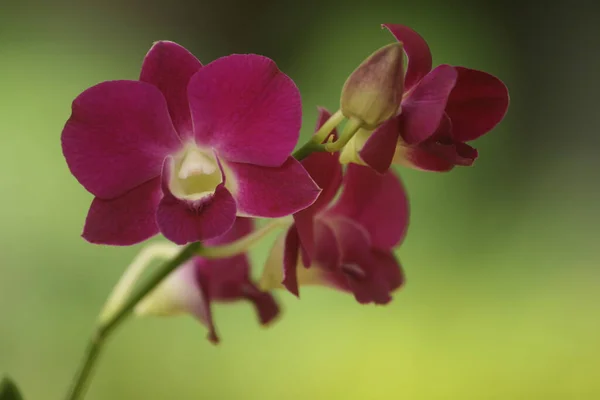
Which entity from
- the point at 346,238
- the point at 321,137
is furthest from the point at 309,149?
the point at 346,238

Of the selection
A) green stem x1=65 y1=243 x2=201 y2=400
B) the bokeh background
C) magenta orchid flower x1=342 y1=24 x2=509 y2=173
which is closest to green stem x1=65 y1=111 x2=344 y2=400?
green stem x1=65 y1=243 x2=201 y2=400

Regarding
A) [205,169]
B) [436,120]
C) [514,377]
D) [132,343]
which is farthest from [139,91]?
[514,377]

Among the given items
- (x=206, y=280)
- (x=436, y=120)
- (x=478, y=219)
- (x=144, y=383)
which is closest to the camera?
(x=436, y=120)

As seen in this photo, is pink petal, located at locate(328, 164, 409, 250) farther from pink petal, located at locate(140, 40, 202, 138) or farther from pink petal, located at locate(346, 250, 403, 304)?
pink petal, located at locate(140, 40, 202, 138)

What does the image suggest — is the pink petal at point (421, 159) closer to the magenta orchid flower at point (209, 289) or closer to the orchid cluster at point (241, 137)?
the orchid cluster at point (241, 137)

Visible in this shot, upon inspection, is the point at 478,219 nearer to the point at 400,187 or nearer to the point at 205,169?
the point at 400,187

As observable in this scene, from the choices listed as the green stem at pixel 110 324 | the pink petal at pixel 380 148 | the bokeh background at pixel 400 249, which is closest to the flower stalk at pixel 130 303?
the green stem at pixel 110 324
